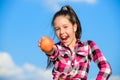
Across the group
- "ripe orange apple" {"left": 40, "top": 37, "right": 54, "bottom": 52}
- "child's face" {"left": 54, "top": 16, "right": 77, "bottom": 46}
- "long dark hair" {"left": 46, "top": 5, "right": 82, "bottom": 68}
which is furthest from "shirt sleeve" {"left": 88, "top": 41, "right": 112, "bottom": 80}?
"ripe orange apple" {"left": 40, "top": 37, "right": 54, "bottom": 52}

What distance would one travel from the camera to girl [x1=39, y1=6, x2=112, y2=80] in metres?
5.38

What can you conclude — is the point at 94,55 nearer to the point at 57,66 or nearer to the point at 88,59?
the point at 88,59

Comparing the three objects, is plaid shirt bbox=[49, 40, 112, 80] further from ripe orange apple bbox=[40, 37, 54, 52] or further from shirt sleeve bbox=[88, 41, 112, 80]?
ripe orange apple bbox=[40, 37, 54, 52]

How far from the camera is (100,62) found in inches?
216

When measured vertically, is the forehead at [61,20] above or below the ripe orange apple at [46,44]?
above

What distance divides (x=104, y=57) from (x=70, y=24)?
65 centimetres

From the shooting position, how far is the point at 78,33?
5.96m

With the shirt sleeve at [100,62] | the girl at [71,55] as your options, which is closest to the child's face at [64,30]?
the girl at [71,55]

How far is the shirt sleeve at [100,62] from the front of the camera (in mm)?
5406

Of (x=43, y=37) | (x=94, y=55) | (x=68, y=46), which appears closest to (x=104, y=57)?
(x=94, y=55)

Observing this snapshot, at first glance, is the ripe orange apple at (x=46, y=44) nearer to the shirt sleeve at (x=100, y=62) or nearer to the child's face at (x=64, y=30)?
the child's face at (x=64, y=30)

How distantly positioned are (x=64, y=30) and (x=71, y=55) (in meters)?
0.33

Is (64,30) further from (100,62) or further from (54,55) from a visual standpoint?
(100,62)

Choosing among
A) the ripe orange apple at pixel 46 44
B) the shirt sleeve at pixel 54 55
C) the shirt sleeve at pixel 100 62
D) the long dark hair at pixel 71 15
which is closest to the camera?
the ripe orange apple at pixel 46 44
